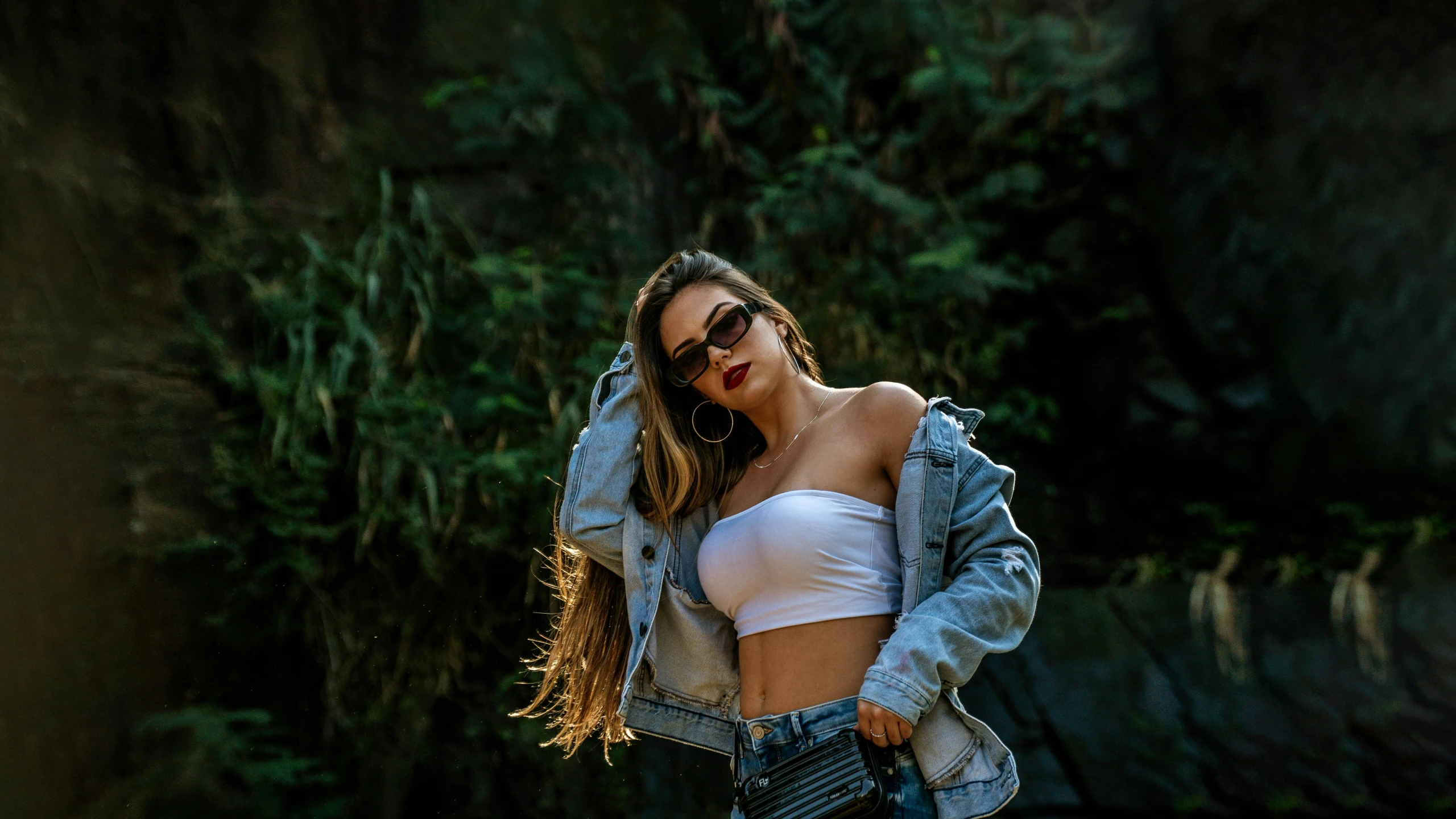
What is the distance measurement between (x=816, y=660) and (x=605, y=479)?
0.59 m

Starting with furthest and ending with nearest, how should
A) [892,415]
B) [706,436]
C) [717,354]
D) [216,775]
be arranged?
[216,775], [706,436], [717,354], [892,415]

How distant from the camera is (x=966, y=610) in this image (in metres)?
1.81

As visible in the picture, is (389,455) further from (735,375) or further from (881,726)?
(881,726)

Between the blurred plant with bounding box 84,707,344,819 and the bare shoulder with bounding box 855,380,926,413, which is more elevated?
the bare shoulder with bounding box 855,380,926,413

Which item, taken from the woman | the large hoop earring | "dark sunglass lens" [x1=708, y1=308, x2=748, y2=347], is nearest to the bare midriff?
the woman

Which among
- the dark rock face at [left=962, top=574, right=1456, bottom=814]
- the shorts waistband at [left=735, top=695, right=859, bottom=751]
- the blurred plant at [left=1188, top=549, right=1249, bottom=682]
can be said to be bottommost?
the dark rock face at [left=962, top=574, right=1456, bottom=814]

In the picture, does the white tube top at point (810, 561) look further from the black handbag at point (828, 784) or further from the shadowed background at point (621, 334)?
the shadowed background at point (621, 334)

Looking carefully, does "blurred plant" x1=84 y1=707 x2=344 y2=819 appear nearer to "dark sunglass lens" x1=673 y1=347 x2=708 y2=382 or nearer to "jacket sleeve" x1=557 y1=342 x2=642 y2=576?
"jacket sleeve" x1=557 y1=342 x2=642 y2=576

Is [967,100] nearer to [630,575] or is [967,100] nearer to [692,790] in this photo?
[692,790]

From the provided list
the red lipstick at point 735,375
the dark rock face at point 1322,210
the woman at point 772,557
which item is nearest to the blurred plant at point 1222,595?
the dark rock face at point 1322,210

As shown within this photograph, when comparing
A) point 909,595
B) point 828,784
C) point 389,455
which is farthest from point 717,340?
point 389,455

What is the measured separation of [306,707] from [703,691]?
3.04m

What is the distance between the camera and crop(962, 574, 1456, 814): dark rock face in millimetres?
4863

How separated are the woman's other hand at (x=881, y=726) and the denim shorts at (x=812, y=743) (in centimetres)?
4
